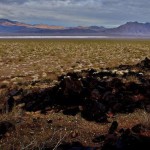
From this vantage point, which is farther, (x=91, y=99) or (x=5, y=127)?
(x=91, y=99)

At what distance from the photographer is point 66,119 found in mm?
11594

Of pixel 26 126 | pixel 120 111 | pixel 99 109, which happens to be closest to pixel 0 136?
pixel 26 126

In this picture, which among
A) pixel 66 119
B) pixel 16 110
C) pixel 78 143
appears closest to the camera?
pixel 78 143

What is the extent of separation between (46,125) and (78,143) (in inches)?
68.6

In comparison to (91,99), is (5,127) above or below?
below

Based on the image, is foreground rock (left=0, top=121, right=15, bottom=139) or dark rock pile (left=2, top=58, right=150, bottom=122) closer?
foreground rock (left=0, top=121, right=15, bottom=139)

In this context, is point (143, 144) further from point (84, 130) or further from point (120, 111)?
point (120, 111)

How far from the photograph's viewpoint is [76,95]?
13141mm

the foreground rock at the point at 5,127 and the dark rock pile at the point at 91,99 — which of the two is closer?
the foreground rock at the point at 5,127

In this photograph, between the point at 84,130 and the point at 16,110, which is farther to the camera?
the point at 16,110

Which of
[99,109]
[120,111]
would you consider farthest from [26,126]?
[120,111]

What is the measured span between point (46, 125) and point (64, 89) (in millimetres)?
2646

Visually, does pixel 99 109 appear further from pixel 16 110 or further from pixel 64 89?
pixel 16 110

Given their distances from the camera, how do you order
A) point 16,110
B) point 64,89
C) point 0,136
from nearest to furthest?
point 0,136
point 16,110
point 64,89
